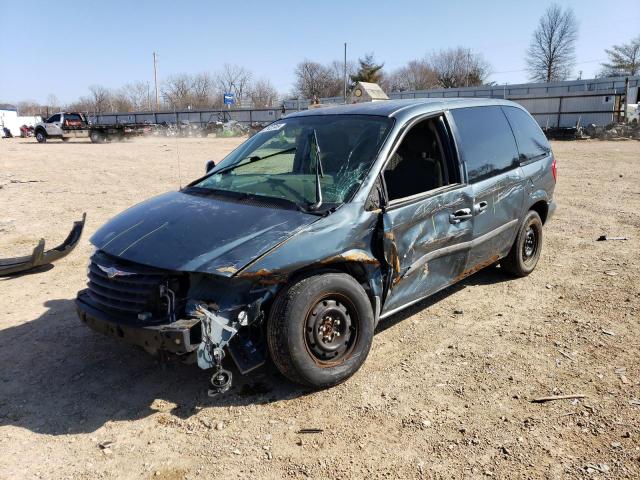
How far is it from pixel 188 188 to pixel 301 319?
1800 mm

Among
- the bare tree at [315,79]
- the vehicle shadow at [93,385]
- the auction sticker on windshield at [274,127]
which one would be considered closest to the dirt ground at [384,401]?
the vehicle shadow at [93,385]

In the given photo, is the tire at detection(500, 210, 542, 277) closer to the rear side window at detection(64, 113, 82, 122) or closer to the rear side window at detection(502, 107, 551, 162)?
the rear side window at detection(502, 107, 551, 162)

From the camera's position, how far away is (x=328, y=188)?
354cm

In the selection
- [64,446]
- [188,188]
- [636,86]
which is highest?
[636,86]

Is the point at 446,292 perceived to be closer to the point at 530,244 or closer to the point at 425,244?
the point at 530,244

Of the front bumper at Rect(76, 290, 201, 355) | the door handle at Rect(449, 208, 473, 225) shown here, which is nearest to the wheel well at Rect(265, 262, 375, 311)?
the front bumper at Rect(76, 290, 201, 355)

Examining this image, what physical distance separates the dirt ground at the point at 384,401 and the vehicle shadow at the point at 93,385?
0.01 m

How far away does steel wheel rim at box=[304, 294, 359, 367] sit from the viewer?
10.4 feet

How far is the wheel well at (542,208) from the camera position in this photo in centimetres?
546

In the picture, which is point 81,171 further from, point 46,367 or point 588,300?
point 588,300

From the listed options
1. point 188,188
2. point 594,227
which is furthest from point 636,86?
point 188,188

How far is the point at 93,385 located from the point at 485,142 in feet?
12.3

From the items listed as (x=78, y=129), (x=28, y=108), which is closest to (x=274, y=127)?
(x=78, y=129)

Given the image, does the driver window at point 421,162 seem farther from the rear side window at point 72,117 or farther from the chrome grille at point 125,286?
the rear side window at point 72,117
